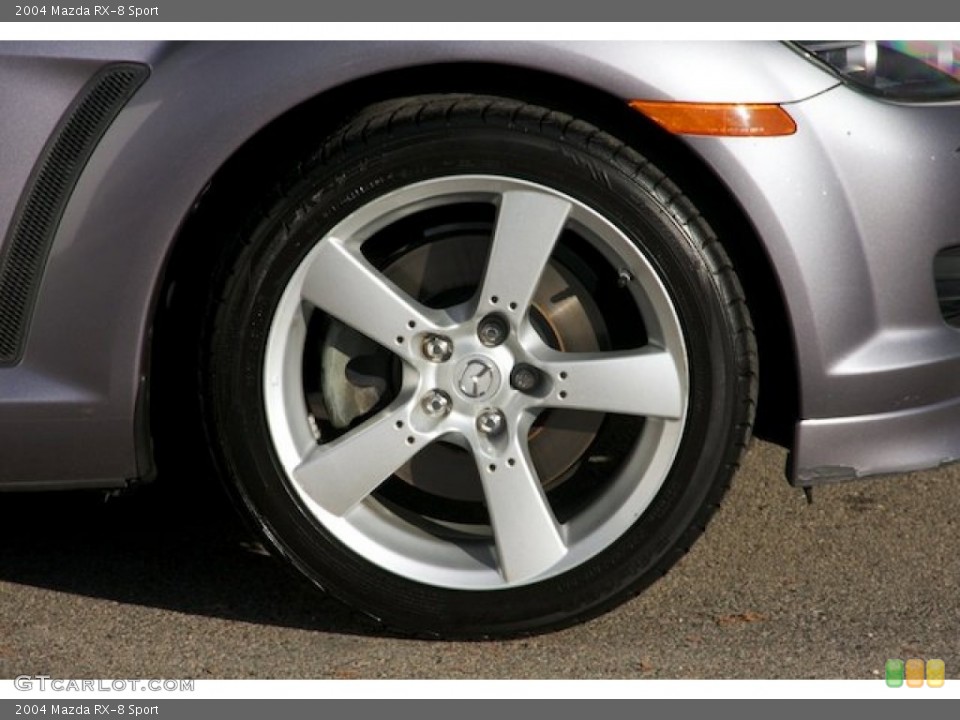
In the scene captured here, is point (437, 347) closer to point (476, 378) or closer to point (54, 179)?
point (476, 378)

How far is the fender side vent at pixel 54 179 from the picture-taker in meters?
3.09

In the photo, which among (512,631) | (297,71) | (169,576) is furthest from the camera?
(169,576)

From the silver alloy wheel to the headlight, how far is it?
495mm

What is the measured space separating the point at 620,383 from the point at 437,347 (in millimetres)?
349

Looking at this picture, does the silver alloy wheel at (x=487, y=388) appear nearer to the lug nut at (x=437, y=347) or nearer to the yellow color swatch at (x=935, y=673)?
the lug nut at (x=437, y=347)

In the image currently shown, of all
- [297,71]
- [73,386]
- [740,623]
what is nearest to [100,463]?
[73,386]

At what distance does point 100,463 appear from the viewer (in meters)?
3.28

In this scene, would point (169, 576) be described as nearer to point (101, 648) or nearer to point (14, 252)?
point (101, 648)

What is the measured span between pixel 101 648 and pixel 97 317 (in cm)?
69

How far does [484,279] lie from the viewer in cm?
321

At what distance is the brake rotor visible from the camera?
3377mm

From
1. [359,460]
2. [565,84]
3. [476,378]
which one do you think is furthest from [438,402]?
[565,84]

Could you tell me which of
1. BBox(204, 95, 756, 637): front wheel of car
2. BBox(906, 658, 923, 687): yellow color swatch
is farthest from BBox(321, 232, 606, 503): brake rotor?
BBox(906, 658, 923, 687): yellow color swatch

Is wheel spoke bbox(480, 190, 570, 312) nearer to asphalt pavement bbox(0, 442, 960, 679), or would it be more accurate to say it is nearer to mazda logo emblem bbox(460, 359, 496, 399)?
mazda logo emblem bbox(460, 359, 496, 399)
